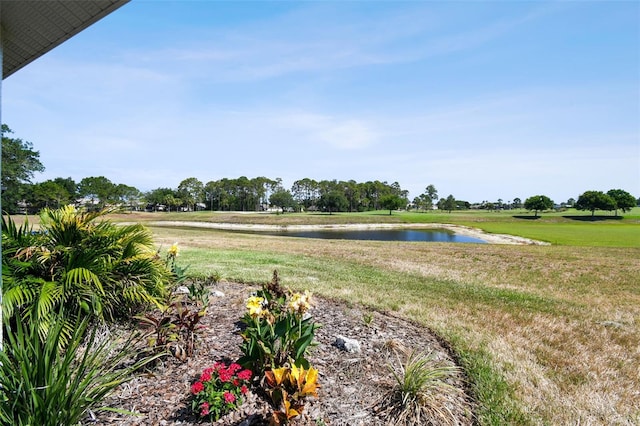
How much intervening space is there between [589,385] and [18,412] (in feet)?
16.7

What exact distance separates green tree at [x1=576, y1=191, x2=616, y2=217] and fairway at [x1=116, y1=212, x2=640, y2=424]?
77.3 m

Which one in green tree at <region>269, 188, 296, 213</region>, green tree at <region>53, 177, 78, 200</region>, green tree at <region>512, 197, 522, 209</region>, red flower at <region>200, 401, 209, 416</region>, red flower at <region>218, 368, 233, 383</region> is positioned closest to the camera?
red flower at <region>200, 401, 209, 416</region>

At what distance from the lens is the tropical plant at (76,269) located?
3.36 m

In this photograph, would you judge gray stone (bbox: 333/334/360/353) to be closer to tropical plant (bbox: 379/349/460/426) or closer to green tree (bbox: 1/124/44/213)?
tropical plant (bbox: 379/349/460/426)

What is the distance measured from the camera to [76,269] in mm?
3674

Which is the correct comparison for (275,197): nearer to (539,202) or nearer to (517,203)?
(539,202)

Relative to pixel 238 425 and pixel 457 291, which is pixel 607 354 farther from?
pixel 238 425

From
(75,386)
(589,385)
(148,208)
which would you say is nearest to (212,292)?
(75,386)

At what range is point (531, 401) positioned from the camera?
307cm

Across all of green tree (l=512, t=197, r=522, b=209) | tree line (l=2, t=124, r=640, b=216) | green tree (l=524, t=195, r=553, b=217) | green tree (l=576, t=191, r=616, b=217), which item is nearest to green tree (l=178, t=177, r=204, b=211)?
tree line (l=2, t=124, r=640, b=216)

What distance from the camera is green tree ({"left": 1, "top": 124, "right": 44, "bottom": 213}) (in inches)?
1451

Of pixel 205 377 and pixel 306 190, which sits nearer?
pixel 205 377

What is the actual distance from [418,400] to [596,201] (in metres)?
92.7

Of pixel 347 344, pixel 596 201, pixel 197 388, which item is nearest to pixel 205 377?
pixel 197 388
